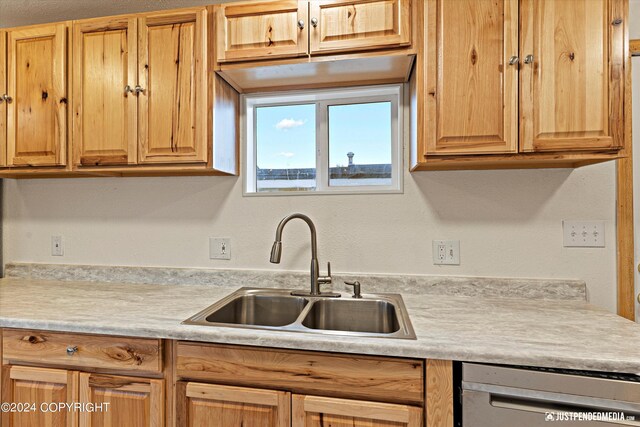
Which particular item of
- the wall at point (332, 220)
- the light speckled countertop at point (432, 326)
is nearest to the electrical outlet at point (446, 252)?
the wall at point (332, 220)

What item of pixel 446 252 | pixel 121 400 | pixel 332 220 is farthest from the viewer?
pixel 332 220

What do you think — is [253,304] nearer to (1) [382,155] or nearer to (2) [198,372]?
(2) [198,372]

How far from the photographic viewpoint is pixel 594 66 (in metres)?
1.22

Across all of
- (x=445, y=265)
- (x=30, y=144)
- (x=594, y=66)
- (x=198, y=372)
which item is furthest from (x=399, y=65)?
(x=30, y=144)

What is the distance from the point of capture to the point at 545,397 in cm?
94

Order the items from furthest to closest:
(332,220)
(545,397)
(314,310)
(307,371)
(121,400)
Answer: (332,220)
(314,310)
(121,400)
(307,371)
(545,397)

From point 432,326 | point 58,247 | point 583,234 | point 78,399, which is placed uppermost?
point 583,234

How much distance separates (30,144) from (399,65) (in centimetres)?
180

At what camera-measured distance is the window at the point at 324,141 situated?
1.78m

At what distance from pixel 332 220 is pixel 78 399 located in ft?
4.08

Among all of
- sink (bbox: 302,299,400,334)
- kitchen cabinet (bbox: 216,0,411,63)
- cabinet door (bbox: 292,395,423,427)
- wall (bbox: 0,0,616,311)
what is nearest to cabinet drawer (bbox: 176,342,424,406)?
cabinet door (bbox: 292,395,423,427)

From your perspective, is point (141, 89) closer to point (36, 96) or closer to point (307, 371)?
point (36, 96)

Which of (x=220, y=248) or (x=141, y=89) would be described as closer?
(x=141, y=89)

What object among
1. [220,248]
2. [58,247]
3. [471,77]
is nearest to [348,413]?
[220,248]
